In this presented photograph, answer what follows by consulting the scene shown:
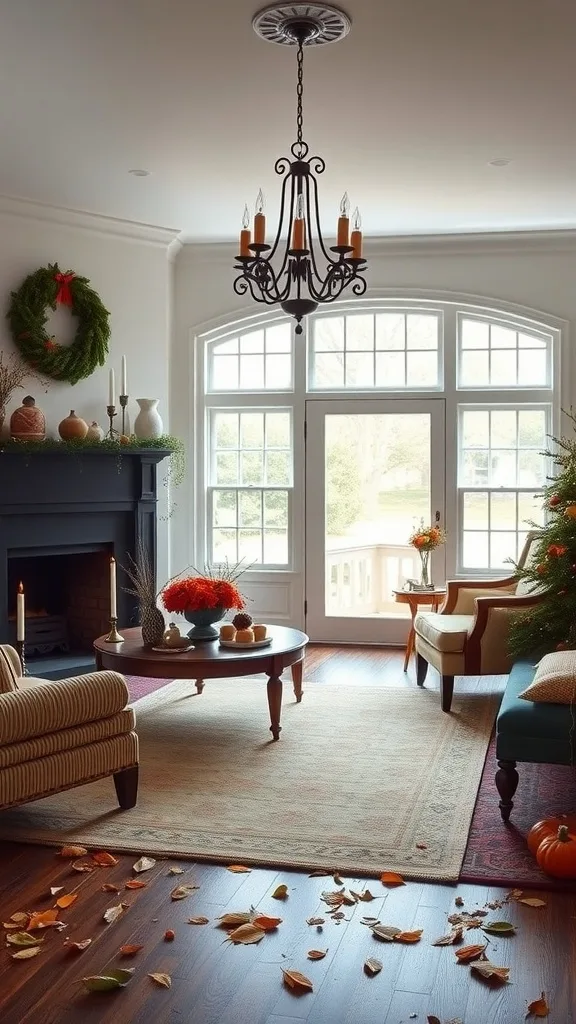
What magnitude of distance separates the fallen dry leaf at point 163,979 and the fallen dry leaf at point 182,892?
1.73 feet

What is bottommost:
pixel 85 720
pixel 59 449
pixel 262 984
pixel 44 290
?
pixel 262 984

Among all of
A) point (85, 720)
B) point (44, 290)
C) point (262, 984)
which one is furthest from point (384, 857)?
point (44, 290)

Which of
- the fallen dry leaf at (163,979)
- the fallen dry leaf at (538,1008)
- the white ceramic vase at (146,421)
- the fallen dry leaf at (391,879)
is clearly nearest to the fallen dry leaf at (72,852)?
the fallen dry leaf at (163,979)

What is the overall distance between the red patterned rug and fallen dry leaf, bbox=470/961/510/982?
59 centimetres

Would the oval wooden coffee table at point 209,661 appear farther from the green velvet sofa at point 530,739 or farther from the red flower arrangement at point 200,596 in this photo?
the green velvet sofa at point 530,739

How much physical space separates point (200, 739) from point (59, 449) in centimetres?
242

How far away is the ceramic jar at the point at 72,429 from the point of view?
6.99m

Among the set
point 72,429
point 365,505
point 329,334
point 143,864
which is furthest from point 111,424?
point 143,864

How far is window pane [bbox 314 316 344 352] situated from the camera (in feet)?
27.1

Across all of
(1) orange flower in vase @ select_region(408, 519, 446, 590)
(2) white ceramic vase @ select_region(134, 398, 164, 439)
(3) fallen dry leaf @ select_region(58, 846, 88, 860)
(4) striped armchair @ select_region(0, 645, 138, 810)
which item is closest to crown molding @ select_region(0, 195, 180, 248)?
(2) white ceramic vase @ select_region(134, 398, 164, 439)

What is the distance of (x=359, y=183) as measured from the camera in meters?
6.40

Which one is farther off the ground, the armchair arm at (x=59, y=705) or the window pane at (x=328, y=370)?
the window pane at (x=328, y=370)

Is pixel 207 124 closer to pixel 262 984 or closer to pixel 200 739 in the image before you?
pixel 200 739

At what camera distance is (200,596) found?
5.48m
